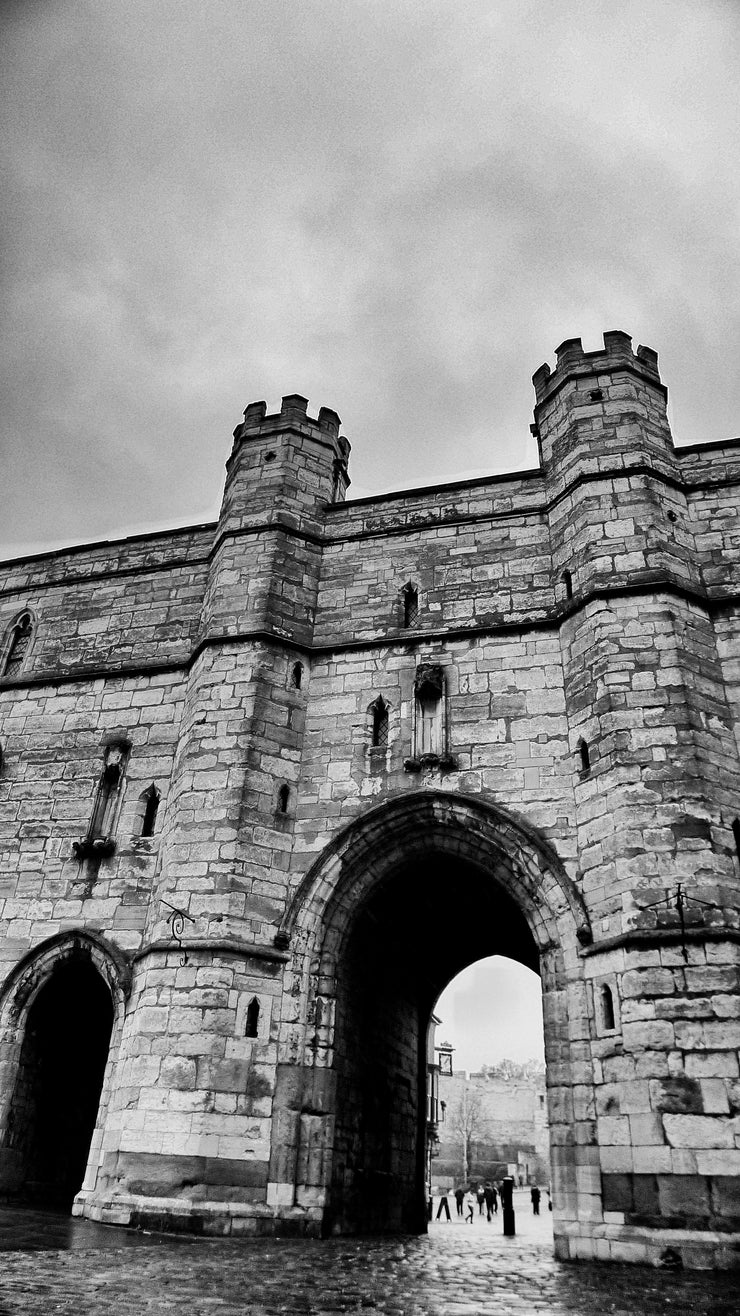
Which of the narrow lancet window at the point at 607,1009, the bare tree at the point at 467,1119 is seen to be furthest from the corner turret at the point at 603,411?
the bare tree at the point at 467,1119

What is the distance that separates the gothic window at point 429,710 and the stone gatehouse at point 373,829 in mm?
39

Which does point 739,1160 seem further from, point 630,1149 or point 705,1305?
point 705,1305

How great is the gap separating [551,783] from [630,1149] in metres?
3.54

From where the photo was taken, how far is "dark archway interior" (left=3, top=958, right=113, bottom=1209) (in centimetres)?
1021

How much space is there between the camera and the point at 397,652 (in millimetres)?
11188

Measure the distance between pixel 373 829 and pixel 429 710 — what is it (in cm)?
162

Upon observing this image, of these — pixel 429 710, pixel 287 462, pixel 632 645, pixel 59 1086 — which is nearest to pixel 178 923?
pixel 59 1086

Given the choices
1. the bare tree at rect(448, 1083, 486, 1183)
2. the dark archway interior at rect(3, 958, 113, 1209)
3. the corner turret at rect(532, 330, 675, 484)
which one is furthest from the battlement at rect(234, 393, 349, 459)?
the bare tree at rect(448, 1083, 486, 1183)

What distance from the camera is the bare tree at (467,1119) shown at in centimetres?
4530

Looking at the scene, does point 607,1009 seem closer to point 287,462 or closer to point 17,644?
point 287,462


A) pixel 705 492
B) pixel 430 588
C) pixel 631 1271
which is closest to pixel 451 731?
pixel 430 588

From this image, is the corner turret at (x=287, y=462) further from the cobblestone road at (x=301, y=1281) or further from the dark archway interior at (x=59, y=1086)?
the cobblestone road at (x=301, y=1281)

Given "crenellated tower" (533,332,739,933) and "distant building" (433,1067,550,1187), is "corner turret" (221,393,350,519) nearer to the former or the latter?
"crenellated tower" (533,332,739,933)

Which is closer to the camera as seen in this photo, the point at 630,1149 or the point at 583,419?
the point at 630,1149
